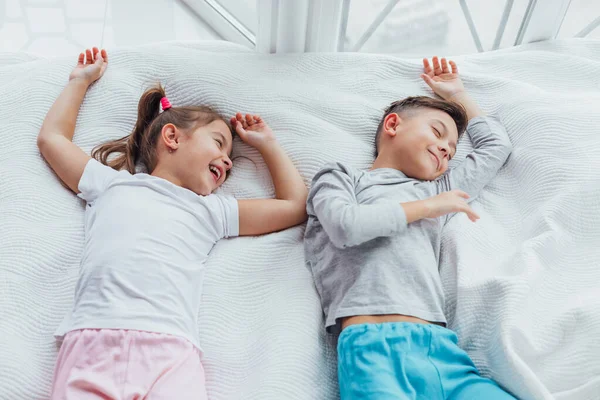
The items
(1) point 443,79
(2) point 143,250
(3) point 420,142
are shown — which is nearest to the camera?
(2) point 143,250

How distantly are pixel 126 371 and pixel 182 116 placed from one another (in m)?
0.57

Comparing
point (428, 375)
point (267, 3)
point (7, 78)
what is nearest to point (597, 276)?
point (428, 375)

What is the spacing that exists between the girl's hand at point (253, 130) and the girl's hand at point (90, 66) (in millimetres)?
353

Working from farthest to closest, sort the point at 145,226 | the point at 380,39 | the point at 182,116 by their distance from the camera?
1. the point at 380,39
2. the point at 182,116
3. the point at 145,226

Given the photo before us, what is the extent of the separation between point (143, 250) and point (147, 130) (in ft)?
1.15

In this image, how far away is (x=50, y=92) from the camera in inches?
56.2

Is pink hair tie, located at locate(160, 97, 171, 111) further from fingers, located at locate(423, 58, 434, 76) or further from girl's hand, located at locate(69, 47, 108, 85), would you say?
fingers, located at locate(423, 58, 434, 76)

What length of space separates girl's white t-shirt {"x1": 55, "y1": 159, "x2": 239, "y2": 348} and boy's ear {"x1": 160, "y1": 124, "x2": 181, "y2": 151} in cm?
8

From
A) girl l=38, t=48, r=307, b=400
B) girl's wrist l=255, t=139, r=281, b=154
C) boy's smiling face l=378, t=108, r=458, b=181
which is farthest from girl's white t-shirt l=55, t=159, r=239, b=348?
boy's smiling face l=378, t=108, r=458, b=181

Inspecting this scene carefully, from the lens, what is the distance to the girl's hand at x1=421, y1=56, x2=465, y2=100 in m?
1.46

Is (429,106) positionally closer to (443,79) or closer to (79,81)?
(443,79)

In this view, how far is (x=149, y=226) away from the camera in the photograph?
1.17 m

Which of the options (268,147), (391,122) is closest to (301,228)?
(268,147)

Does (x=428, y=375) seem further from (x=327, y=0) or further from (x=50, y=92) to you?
(x=50, y=92)
